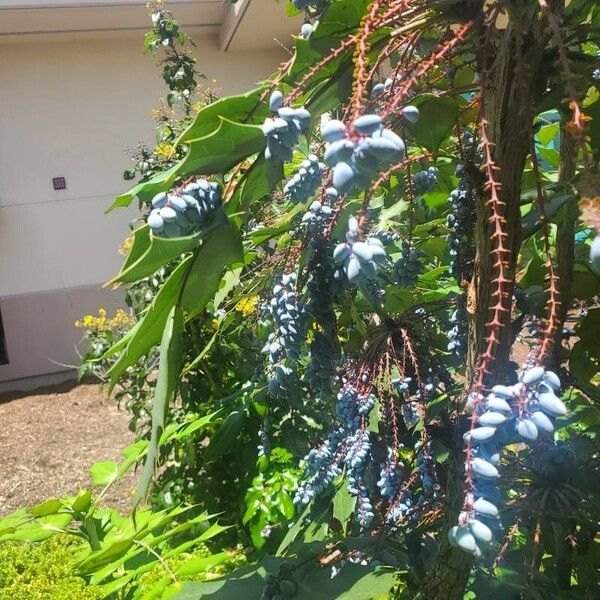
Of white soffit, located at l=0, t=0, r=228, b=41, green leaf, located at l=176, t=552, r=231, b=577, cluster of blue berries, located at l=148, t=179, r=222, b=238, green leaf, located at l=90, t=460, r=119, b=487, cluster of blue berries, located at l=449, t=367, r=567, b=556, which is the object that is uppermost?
white soffit, located at l=0, t=0, r=228, b=41

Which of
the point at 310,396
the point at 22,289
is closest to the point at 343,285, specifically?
the point at 310,396

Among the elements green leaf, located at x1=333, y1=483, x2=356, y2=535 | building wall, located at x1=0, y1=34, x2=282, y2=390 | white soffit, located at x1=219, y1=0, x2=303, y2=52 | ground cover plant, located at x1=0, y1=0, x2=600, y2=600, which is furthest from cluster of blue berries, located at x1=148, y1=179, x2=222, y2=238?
building wall, located at x1=0, y1=34, x2=282, y2=390

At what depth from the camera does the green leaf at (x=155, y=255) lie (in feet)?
1.94

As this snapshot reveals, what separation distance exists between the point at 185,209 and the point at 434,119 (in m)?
0.36

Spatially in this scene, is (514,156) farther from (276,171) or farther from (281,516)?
(281,516)

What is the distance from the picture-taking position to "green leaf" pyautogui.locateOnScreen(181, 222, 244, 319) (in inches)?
25.7

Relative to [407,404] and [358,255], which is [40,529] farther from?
[358,255]

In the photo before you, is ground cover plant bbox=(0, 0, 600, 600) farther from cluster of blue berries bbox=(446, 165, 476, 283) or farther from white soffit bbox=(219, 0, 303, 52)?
white soffit bbox=(219, 0, 303, 52)

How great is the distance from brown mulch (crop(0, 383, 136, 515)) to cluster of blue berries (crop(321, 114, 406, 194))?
10.2 ft

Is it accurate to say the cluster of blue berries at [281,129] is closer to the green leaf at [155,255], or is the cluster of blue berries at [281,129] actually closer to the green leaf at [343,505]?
the green leaf at [155,255]

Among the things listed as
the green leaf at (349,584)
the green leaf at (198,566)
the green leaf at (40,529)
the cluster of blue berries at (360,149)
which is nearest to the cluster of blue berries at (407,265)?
the green leaf at (349,584)

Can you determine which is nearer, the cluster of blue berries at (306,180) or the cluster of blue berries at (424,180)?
the cluster of blue berries at (306,180)

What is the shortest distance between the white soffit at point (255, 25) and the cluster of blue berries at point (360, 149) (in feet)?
15.1

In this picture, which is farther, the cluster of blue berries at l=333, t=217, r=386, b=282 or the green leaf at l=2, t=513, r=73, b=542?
the green leaf at l=2, t=513, r=73, b=542
